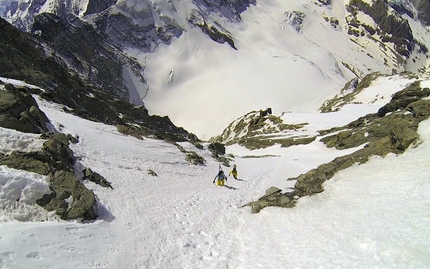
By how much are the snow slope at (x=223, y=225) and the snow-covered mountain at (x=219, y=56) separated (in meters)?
84.7

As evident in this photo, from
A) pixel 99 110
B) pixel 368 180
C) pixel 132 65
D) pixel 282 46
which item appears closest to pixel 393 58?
pixel 282 46

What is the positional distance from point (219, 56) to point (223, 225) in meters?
135

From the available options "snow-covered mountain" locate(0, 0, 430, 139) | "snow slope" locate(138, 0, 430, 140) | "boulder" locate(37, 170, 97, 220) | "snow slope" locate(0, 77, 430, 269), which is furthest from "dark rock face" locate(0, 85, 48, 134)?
"snow slope" locate(138, 0, 430, 140)

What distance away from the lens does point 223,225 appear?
14.7 metres

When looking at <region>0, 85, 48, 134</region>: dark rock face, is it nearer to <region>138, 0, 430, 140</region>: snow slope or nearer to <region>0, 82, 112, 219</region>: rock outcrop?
<region>0, 82, 112, 219</region>: rock outcrop

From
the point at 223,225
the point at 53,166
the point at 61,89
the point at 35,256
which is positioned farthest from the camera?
the point at 61,89

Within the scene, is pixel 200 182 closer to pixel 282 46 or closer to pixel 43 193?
pixel 43 193

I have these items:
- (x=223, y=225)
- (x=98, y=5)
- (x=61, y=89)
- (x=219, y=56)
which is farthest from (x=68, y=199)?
(x=98, y=5)

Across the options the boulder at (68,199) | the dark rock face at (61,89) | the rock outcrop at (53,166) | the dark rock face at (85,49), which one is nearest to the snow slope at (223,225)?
the boulder at (68,199)

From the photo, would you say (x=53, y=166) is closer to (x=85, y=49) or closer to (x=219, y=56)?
(x=85, y=49)

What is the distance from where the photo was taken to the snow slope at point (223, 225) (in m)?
9.55

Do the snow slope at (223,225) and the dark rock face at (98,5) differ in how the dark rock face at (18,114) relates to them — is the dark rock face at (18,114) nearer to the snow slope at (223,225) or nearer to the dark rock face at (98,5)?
the snow slope at (223,225)

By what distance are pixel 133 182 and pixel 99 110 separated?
30945mm

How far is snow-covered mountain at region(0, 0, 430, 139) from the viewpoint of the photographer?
117688mm
